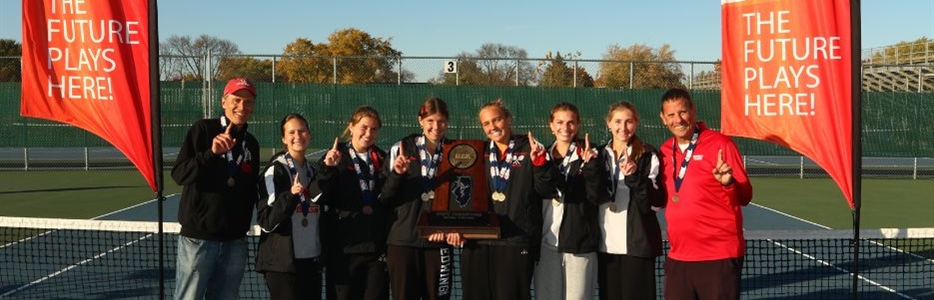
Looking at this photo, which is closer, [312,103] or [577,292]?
[577,292]

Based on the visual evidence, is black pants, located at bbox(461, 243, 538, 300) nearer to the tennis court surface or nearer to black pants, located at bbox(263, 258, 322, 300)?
black pants, located at bbox(263, 258, 322, 300)

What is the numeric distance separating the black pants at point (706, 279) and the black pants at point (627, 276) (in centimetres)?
14

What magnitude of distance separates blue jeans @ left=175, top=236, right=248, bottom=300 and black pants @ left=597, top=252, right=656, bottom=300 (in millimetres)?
2079

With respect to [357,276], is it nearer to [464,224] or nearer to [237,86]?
[464,224]

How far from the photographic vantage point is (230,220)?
462 cm

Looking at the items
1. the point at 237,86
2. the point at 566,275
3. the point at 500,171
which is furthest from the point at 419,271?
the point at 237,86

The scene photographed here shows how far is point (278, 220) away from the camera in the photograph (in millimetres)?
4543

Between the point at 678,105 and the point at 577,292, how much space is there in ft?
3.92

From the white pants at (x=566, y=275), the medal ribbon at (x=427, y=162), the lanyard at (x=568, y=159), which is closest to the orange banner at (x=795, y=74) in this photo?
the lanyard at (x=568, y=159)

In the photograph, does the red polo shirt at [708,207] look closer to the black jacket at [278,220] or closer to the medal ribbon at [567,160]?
the medal ribbon at [567,160]

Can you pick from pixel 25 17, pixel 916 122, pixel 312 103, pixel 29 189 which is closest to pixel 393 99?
pixel 312 103

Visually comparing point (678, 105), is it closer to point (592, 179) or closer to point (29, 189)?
point (592, 179)

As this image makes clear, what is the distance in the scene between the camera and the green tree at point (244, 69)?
3155 cm

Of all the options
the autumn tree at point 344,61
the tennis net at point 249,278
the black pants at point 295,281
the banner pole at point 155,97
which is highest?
the autumn tree at point 344,61
